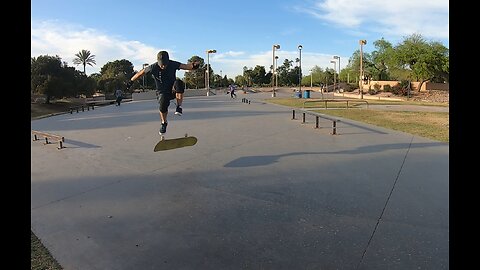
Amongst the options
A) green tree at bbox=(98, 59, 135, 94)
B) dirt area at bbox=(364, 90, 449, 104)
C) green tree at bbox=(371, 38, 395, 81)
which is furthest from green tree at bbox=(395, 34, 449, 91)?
green tree at bbox=(98, 59, 135, 94)

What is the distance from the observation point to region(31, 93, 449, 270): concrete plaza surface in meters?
3.65

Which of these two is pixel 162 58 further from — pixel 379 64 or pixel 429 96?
pixel 379 64

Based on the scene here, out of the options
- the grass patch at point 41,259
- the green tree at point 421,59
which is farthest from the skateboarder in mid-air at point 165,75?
the green tree at point 421,59

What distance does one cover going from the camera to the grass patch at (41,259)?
11.1 ft

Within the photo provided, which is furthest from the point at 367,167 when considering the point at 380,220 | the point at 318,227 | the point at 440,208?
the point at 318,227

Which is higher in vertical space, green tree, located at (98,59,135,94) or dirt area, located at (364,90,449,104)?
green tree, located at (98,59,135,94)

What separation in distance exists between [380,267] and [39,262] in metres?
3.57

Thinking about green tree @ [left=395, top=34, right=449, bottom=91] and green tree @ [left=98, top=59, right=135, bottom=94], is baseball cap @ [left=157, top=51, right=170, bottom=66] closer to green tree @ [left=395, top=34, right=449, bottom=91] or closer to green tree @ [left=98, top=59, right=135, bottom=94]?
green tree @ [left=98, top=59, right=135, bottom=94]

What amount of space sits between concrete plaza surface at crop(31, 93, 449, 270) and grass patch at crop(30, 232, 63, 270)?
8 cm

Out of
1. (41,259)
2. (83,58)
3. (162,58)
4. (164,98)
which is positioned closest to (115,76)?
(83,58)

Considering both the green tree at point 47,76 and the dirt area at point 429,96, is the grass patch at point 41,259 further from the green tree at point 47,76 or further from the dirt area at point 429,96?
the dirt area at point 429,96

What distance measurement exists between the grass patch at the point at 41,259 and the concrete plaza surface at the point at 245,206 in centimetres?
8

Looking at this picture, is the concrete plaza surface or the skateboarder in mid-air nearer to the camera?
the concrete plaza surface

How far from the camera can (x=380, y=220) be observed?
456 cm
